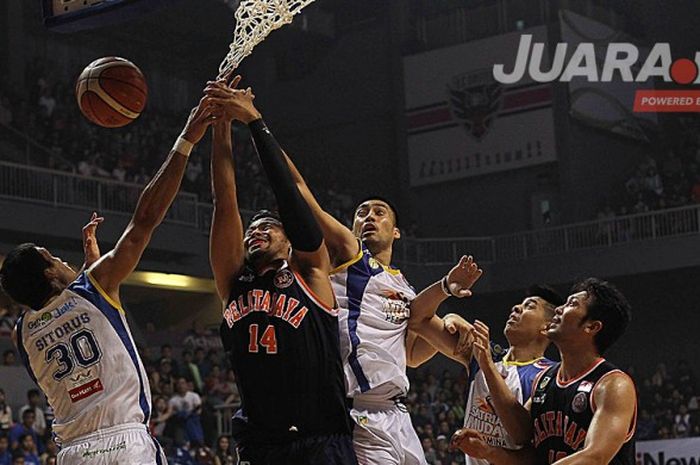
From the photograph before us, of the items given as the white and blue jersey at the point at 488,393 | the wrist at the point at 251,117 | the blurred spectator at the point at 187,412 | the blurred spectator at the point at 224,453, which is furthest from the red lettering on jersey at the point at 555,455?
the blurred spectator at the point at 187,412

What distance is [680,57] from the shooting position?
28281 millimetres

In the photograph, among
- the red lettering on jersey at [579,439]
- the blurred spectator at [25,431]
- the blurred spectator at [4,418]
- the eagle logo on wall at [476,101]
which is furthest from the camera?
the eagle logo on wall at [476,101]

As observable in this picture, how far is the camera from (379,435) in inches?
223

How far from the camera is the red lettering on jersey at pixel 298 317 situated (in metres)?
4.73

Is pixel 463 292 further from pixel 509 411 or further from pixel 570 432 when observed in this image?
pixel 570 432

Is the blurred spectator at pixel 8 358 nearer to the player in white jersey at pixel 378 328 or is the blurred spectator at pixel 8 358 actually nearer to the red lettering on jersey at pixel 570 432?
the player in white jersey at pixel 378 328

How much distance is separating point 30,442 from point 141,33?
15387 millimetres

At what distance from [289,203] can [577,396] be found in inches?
58.0

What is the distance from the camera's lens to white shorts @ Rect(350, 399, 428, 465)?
5.66 m

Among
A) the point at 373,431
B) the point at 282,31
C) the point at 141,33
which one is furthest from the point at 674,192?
the point at 373,431

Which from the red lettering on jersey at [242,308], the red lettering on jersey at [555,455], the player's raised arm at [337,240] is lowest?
the red lettering on jersey at [555,455]

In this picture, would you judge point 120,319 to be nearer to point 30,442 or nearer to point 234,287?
point 234,287

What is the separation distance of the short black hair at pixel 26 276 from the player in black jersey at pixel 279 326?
777 mm

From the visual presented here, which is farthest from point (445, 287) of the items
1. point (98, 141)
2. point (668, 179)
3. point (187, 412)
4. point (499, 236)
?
point (668, 179)
